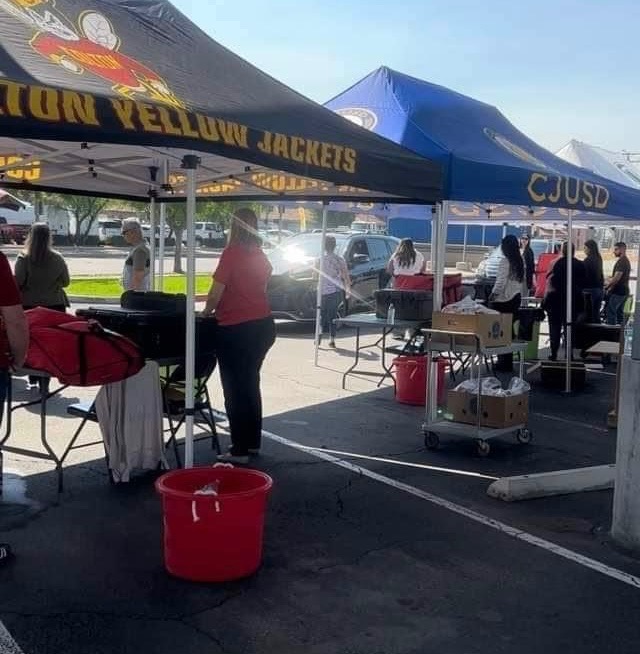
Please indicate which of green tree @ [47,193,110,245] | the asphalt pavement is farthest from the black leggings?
green tree @ [47,193,110,245]

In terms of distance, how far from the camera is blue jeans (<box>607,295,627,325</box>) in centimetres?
1361

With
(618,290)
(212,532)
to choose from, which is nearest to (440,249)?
(212,532)

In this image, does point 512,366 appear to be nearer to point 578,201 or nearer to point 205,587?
point 578,201

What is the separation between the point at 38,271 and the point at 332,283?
5022mm

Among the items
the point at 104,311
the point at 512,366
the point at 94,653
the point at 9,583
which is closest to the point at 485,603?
the point at 94,653

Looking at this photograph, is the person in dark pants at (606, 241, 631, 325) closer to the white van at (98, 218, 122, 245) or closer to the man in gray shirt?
the man in gray shirt

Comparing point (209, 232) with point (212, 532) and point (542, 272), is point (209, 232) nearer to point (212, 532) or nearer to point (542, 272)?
point (542, 272)

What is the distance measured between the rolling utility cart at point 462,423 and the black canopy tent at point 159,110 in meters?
1.21

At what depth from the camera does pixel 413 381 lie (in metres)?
8.45

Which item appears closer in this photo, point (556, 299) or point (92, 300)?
point (556, 299)

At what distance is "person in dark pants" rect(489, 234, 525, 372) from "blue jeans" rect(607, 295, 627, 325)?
447cm

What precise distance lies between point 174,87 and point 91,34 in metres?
0.73

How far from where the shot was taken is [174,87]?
4.65 metres

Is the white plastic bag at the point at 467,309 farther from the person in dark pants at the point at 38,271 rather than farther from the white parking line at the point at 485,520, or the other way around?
the person in dark pants at the point at 38,271
